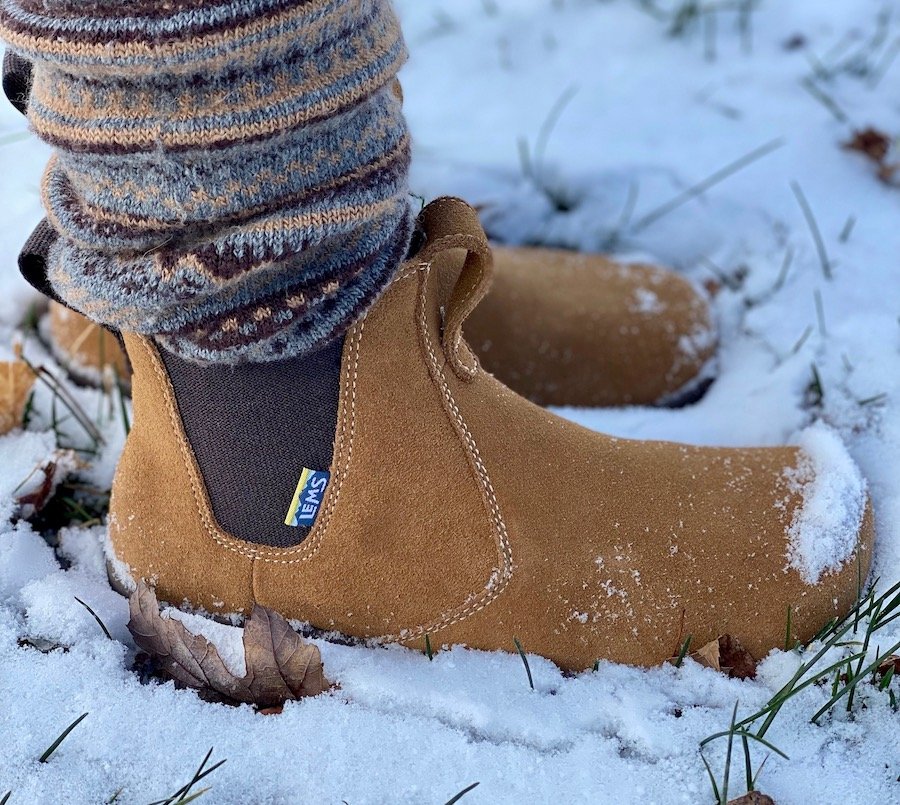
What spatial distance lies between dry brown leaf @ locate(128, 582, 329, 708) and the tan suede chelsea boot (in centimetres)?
4

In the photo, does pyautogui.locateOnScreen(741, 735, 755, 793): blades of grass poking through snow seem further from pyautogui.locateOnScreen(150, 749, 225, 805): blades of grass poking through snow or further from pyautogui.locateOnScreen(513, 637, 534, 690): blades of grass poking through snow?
pyautogui.locateOnScreen(150, 749, 225, 805): blades of grass poking through snow

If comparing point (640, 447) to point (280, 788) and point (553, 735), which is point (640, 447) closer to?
point (553, 735)

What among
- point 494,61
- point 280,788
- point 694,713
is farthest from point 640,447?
point 494,61

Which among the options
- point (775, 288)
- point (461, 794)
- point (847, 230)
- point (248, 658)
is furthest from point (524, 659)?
point (847, 230)

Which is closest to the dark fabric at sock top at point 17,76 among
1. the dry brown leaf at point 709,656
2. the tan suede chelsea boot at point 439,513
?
the tan suede chelsea boot at point 439,513

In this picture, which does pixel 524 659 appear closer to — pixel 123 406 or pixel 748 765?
pixel 748 765

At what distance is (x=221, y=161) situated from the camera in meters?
0.75

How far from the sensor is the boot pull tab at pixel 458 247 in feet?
2.86

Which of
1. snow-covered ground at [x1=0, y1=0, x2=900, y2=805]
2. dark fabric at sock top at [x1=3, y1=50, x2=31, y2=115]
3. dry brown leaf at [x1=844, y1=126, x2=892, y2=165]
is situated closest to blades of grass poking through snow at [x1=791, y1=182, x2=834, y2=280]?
snow-covered ground at [x1=0, y1=0, x2=900, y2=805]

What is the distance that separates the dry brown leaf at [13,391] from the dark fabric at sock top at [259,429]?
0.41m

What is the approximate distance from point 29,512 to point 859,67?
169 centimetres

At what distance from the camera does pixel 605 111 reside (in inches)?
74.7

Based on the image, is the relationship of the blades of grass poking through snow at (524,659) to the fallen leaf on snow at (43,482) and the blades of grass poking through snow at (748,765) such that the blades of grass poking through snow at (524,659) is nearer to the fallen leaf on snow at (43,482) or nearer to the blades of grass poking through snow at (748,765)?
the blades of grass poking through snow at (748,765)

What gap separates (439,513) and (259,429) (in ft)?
0.58
